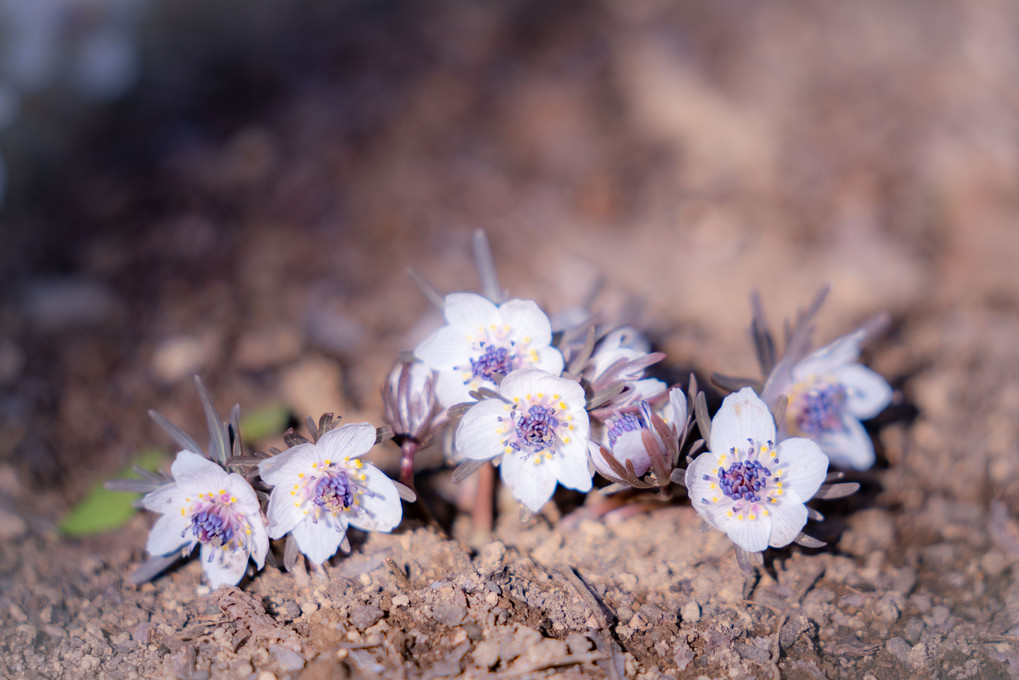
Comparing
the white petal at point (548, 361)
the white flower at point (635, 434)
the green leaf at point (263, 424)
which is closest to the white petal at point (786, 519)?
the white flower at point (635, 434)

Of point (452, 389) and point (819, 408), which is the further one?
point (819, 408)

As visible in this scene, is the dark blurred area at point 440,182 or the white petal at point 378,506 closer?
the white petal at point 378,506

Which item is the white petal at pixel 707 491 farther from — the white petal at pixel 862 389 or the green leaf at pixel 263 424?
the green leaf at pixel 263 424

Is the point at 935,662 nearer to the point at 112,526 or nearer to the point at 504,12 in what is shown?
the point at 112,526

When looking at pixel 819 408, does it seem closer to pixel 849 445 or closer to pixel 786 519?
pixel 849 445

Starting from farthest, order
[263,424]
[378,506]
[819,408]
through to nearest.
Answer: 1. [263,424]
2. [819,408]
3. [378,506]

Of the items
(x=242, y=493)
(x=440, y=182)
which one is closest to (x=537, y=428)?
(x=242, y=493)

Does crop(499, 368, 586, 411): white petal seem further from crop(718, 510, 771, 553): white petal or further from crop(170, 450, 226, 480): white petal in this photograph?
crop(170, 450, 226, 480): white petal
